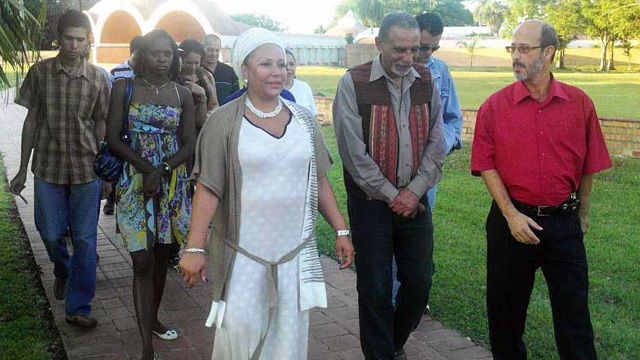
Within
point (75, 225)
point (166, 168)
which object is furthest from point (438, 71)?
point (75, 225)

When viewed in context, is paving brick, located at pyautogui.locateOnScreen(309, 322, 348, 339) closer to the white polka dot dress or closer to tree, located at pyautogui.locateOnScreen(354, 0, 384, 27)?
the white polka dot dress

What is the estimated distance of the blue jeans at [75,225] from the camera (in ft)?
16.3

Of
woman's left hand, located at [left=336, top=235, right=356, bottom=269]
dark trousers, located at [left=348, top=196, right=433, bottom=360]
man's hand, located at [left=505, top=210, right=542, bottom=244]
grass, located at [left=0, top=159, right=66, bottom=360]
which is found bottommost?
grass, located at [left=0, top=159, right=66, bottom=360]

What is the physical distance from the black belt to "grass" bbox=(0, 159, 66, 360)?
2979 millimetres

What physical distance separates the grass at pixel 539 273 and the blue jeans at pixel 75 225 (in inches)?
97.8

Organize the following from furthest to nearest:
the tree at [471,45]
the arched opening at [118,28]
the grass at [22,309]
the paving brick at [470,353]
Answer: the tree at [471,45] → the arched opening at [118,28] → the grass at [22,309] → the paving brick at [470,353]

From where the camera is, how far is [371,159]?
13.2ft

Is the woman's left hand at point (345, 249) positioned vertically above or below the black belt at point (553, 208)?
below

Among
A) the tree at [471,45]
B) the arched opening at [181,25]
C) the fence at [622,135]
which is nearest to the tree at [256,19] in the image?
the tree at [471,45]

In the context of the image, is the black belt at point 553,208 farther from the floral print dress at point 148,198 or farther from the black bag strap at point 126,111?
the black bag strap at point 126,111

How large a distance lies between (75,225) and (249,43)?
2383 millimetres

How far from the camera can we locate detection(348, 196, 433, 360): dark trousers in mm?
4062

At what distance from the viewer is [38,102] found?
4.95 metres

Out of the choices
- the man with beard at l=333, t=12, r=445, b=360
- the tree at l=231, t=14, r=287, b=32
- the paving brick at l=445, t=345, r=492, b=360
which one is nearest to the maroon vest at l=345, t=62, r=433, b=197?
the man with beard at l=333, t=12, r=445, b=360
